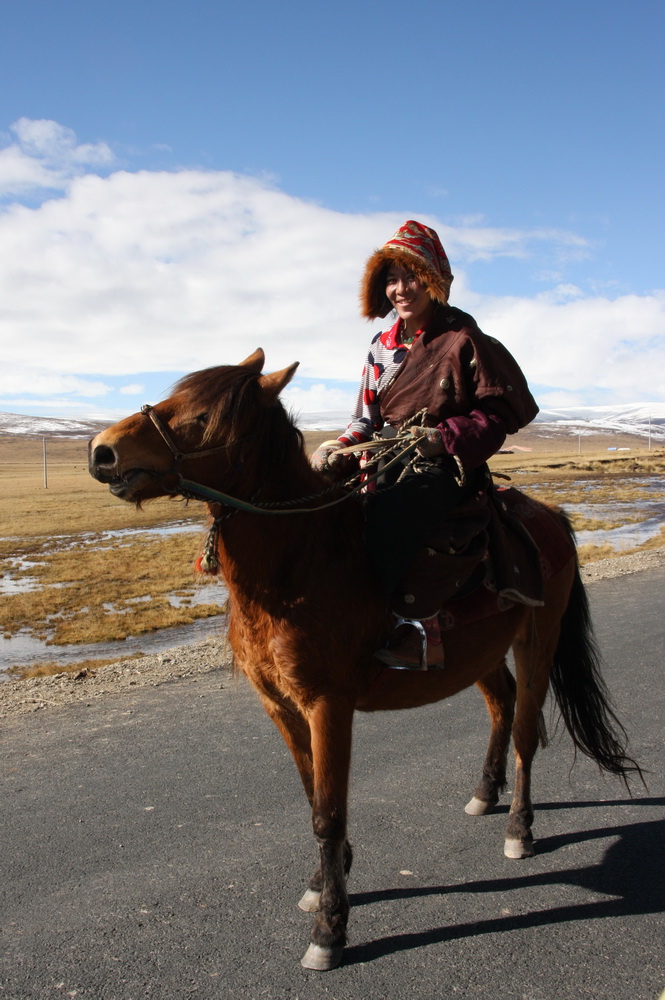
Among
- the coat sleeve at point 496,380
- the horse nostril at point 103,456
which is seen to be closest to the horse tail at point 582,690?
the coat sleeve at point 496,380

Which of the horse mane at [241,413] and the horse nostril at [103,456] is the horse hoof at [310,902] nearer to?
the horse mane at [241,413]

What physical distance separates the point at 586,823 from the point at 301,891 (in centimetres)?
184

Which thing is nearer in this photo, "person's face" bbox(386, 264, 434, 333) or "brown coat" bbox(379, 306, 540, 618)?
"brown coat" bbox(379, 306, 540, 618)

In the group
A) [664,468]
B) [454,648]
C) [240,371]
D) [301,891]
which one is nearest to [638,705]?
[454,648]

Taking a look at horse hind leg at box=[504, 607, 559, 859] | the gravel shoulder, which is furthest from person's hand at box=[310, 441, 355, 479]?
the gravel shoulder

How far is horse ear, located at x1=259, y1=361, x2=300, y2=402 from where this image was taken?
3.04 m

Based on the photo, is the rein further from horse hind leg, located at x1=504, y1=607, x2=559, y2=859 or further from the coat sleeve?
horse hind leg, located at x1=504, y1=607, x2=559, y2=859

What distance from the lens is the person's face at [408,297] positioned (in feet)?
12.0

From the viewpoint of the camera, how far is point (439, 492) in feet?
11.4

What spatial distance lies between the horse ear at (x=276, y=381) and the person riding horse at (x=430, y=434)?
63cm

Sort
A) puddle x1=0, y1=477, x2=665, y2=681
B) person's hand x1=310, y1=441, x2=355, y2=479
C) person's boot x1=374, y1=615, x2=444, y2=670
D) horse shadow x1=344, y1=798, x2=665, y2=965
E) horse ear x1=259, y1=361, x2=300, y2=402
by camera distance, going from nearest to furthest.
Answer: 1. horse ear x1=259, y1=361, x2=300, y2=402
2. horse shadow x1=344, y1=798, x2=665, y2=965
3. person's boot x1=374, y1=615, x2=444, y2=670
4. person's hand x1=310, y1=441, x2=355, y2=479
5. puddle x1=0, y1=477, x2=665, y2=681

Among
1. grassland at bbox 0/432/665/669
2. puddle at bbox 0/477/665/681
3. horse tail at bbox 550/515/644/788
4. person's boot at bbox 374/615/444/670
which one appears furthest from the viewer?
grassland at bbox 0/432/665/669

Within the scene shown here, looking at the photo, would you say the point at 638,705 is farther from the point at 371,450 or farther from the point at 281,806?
the point at 371,450

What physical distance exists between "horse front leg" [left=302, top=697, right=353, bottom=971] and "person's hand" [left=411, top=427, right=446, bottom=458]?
3.95 feet
